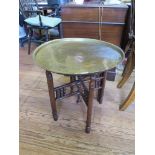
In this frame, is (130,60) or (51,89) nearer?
(51,89)

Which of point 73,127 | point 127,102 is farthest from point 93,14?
point 73,127

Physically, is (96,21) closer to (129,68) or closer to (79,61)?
(129,68)

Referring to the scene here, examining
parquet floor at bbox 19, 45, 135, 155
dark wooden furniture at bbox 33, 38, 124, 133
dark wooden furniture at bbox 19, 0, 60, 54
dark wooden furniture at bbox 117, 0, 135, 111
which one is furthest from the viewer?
dark wooden furniture at bbox 19, 0, 60, 54

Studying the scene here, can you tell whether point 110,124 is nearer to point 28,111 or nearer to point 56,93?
point 56,93

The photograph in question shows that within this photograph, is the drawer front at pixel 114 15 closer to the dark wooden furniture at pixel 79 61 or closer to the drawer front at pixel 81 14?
the drawer front at pixel 81 14

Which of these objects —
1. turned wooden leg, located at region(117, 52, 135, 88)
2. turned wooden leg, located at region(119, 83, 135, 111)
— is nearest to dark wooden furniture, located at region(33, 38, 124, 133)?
turned wooden leg, located at region(119, 83, 135, 111)

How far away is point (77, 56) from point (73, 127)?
1.97ft

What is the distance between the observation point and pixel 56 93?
1.47 m

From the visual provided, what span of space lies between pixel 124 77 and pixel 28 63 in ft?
4.49

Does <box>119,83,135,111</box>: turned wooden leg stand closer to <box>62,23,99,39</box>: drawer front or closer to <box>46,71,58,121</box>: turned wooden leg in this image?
<box>46,71,58,121</box>: turned wooden leg

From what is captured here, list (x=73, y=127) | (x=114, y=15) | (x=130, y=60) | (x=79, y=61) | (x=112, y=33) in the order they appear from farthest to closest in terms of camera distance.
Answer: (x=112, y=33), (x=114, y=15), (x=130, y=60), (x=73, y=127), (x=79, y=61)

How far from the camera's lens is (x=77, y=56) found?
1323 millimetres

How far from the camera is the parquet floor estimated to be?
131 cm
